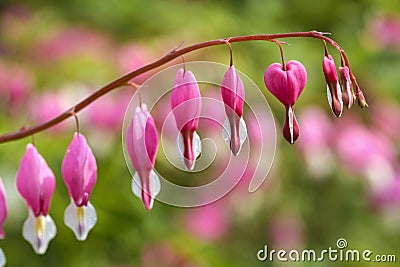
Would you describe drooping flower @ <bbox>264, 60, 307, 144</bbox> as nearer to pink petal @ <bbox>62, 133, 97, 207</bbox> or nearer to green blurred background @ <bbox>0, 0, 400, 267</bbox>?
pink petal @ <bbox>62, 133, 97, 207</bbox>

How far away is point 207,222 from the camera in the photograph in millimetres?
2123

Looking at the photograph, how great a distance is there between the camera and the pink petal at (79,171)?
94 cm

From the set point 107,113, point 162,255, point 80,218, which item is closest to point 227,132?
point 80,218

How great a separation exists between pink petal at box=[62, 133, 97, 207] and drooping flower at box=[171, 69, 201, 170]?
119 millimetres

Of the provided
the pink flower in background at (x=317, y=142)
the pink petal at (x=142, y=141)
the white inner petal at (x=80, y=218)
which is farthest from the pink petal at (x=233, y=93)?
the pink flower in background at (x=317, y=142)

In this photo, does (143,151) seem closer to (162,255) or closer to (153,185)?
(153,185)

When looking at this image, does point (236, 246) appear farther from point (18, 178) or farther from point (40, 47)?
point (18, 178)

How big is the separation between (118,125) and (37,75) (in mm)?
451

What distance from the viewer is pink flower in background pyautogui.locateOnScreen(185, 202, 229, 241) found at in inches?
83.3

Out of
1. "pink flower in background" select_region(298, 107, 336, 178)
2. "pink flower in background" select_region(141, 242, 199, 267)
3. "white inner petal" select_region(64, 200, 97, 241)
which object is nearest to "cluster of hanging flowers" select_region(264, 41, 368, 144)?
"white inner petal" select_region(64, 200, 97, 241)

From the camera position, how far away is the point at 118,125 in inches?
83.2

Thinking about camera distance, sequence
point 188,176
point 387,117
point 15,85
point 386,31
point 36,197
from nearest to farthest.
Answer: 1. point 36,197
2. point 188,176
3. point 15,85
4. point 387,117
5. point 386,31

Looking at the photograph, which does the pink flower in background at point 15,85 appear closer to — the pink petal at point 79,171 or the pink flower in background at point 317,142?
the pink flower in background at point 317,142

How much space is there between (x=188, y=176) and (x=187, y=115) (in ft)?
4.01
